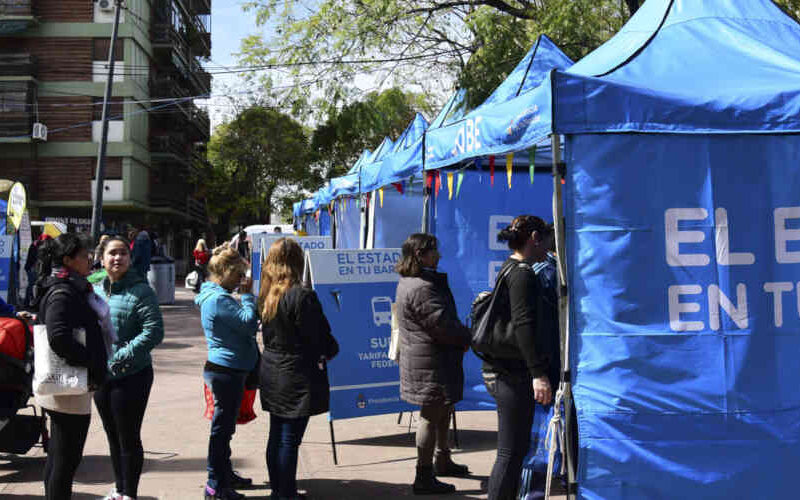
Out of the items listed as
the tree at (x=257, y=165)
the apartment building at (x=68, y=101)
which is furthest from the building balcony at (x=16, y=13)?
the tree at (x=257, y=165)

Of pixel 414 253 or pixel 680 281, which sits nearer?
pixel 680 281

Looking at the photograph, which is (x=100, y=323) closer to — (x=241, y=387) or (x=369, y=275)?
(x=241, y=387)

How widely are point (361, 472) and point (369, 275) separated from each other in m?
1.85

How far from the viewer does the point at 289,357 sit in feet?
17.7

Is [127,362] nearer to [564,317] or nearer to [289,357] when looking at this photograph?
[289,357]

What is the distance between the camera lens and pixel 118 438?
5.24 metres

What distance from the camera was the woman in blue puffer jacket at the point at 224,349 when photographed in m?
5.57

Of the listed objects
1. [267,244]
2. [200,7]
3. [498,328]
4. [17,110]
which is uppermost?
[200,7]

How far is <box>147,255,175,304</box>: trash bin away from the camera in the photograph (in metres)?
20.6

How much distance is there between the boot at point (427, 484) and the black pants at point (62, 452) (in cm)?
230

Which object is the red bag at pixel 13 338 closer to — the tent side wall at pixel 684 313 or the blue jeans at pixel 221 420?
the blue jeans at pixel 221 420

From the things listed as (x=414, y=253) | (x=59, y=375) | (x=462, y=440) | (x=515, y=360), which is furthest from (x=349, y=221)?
(x=59, y=375)

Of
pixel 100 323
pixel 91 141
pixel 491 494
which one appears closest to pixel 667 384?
pixel 491 494

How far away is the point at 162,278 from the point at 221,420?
52.6 ft
